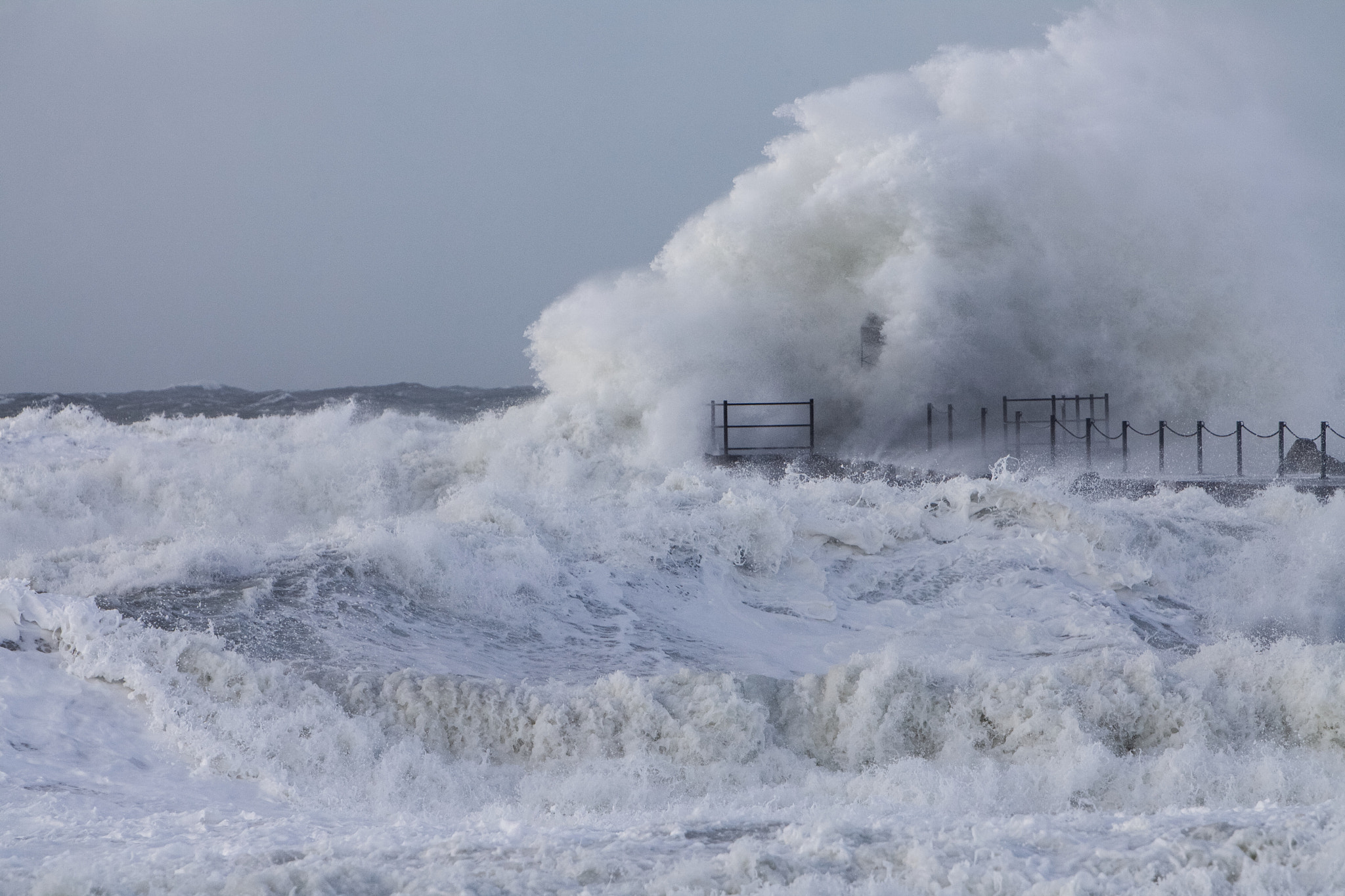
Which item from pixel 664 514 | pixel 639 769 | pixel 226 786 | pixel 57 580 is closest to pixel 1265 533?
pixel 664 514

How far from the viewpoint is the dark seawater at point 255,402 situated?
31.3 meters

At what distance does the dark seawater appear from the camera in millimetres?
31312

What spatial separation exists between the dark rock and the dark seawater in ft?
66.4

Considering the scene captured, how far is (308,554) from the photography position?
22.7 ft

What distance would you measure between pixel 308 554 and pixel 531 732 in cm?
284

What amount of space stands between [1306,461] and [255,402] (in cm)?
3141

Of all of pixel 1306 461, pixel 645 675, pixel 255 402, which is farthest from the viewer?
pixel 255 402

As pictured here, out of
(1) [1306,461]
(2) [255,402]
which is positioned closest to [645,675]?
(1) [1306,461]

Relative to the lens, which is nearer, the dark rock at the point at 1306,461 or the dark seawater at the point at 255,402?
the dark rock at the point at 1306,461

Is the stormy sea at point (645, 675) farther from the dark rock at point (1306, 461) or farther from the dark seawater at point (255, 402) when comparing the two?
the dark seawater at point (255, 402)

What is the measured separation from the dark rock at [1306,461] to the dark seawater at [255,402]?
20234 millimetres

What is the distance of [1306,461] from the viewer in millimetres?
13180

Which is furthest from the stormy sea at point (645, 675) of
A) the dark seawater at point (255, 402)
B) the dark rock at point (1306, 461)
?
the dark seawater at point (255, 402)

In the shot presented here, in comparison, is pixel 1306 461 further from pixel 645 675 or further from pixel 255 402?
pixel 255 402
